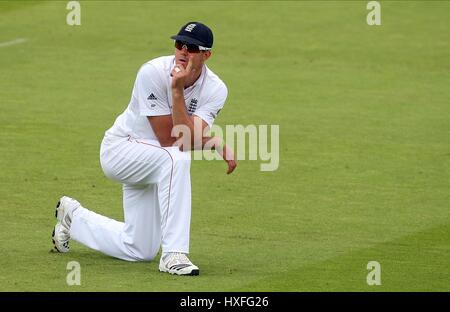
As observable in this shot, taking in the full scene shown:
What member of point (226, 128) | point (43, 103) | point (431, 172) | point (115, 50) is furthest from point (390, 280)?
point (115, 50)

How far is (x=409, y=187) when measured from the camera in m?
12.6

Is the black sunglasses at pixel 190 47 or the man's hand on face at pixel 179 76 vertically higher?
the black sunglasses at pixel 190 47

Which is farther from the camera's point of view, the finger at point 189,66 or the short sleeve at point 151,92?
the short sleeve at point 151,92

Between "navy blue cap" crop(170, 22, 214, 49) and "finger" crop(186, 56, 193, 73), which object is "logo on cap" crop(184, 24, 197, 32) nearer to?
"navy blue cap" crop(170, 22, 214, 49)

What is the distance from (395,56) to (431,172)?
7247 mm

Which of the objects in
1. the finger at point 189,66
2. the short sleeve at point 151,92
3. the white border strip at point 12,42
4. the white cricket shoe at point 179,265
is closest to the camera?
the white cricket shoe at point 179,265

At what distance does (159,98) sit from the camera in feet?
29.8

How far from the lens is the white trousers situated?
29.1 feet

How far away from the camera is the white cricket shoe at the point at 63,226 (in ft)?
31.2

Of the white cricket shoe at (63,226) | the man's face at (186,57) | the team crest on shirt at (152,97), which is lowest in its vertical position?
the white cricket shoe at (63,226)

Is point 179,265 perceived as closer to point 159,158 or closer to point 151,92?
point 159,158

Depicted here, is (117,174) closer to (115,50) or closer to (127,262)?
(127,262)

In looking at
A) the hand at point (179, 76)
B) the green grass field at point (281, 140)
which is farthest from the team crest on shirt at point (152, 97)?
the green grass field at point (281, 140)

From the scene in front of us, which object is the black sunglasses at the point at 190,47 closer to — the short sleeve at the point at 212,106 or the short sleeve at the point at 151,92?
the short sleeve at the point at 151,92
